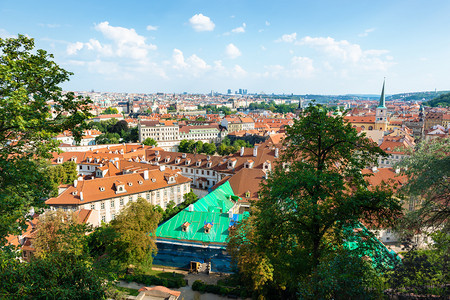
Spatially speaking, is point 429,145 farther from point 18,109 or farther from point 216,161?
point 216,161

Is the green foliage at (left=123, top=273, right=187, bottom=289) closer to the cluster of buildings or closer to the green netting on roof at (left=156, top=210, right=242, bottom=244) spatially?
the cluster of buildings

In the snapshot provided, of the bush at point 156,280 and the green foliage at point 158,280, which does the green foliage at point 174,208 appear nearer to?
the green foliage at point 158,280

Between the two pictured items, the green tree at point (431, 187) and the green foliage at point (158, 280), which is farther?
the green foliage at point (158, 280)

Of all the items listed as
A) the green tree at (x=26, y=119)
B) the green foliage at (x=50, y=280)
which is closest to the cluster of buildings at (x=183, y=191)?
the green foliage at (x=50, y=280)

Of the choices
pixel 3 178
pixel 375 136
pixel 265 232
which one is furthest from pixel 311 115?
pixel 375 136

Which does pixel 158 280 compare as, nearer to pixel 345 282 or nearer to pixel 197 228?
pixel 197 228

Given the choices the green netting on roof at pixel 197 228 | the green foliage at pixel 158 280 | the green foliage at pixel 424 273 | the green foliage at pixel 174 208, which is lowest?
the green foliage at pixel 158 280
